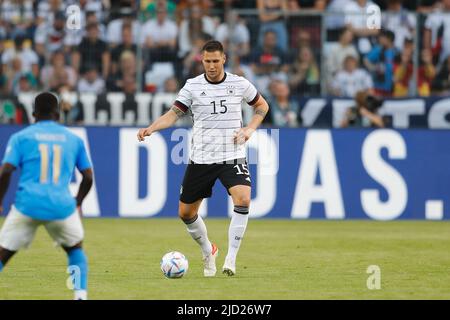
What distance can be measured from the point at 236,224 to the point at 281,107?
366 inches

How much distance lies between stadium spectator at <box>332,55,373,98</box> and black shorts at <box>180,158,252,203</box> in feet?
31.8

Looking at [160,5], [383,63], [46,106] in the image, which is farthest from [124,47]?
[46,106]

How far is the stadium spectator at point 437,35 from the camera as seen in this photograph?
71.1 ft

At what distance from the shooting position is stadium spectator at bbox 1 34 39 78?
21875mm

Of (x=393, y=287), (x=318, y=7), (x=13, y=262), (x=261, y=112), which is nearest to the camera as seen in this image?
(x=393, y=287)

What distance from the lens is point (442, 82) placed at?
22156 mm

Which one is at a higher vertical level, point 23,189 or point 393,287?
point 23,189

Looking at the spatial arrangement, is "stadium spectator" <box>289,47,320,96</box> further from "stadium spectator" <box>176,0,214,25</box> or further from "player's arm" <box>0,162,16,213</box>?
"player's arm" <box>0,162,16,213</box>

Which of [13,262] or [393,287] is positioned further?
[13,262]

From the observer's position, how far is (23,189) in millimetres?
9141

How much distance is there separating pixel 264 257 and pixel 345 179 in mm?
6340

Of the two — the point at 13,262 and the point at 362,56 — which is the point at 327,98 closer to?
the point at 362,56

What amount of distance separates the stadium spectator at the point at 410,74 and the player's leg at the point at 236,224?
33.6 ft

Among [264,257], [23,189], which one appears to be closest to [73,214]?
[23,189]
